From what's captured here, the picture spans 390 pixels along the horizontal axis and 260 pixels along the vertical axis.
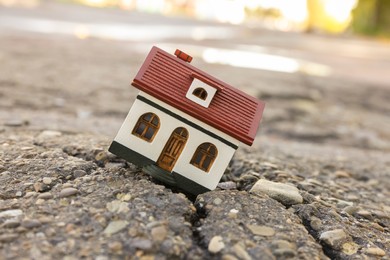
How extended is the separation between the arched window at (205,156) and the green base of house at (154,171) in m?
0.06

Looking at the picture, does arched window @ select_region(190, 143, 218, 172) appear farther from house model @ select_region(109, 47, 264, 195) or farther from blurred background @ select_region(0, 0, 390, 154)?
blurred background @ select_region(0, 0, 390, 154)

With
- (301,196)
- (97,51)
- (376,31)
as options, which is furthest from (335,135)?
(376,31)

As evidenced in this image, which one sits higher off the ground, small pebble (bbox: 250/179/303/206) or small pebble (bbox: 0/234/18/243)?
small pebble (bbox: 250/179/303/206)

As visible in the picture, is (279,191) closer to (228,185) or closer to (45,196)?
(228,185)

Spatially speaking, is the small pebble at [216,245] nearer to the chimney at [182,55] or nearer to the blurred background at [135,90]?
the chimney at [182,55]

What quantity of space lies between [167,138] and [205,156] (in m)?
0.13

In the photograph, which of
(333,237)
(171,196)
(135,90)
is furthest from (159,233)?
(135,90)

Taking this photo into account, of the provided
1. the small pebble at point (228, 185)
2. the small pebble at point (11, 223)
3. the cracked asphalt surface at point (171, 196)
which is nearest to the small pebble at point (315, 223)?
the cracked asphalt surface at point (171, 196)

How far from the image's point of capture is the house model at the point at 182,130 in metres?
1.39

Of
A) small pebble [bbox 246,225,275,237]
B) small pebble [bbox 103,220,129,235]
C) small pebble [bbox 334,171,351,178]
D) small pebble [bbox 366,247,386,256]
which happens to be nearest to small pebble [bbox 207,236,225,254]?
small pebble [bbox 246,225,275,237]

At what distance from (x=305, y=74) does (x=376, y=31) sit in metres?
10.2

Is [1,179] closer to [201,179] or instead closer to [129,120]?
[129,120]

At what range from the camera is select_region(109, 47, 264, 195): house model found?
1394mm

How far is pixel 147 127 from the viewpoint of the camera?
1.42 metres
